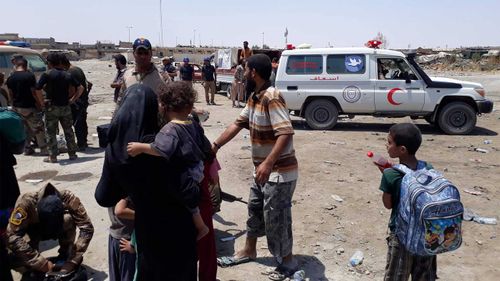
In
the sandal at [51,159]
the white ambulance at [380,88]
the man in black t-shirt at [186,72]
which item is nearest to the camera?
the sandal at [51,159]

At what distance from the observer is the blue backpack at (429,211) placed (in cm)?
242

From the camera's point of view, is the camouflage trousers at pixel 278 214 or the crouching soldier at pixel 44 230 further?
the camouflage trousers at pixel 278 214

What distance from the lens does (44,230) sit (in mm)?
3260

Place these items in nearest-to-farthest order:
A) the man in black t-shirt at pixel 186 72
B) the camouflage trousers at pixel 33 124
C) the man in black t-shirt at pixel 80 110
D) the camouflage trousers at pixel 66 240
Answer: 1. the camouflage trousers at pixel 66 240
2. the camouflage trousers at pixel 33 124
3. the man in black t-shirt at pixel 80 110
4. the man in black t-shirt at pixel 186 72

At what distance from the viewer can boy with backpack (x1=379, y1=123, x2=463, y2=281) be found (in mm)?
2426

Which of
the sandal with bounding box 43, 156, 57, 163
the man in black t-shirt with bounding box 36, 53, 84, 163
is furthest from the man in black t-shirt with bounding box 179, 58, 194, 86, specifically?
the sandal with bounding box 43, 156, 57, 163

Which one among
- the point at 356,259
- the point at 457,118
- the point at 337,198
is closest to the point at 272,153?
the point at 356,259

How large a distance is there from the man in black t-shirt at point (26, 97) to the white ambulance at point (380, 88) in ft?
18.1

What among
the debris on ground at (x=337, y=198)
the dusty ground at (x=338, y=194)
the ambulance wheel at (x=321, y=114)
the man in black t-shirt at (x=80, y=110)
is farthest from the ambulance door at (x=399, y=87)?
the man in black t-shirt at (x=80, y=110)

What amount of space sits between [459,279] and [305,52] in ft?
24.2

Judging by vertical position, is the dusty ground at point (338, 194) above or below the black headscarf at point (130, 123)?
below

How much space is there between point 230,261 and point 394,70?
7.53 metres

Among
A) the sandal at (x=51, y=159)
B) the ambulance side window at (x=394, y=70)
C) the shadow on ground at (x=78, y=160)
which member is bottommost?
the shadow on ground at (x=78, y=160)

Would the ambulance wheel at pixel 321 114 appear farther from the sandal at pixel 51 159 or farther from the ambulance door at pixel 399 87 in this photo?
the sandal at pixel 51 159
